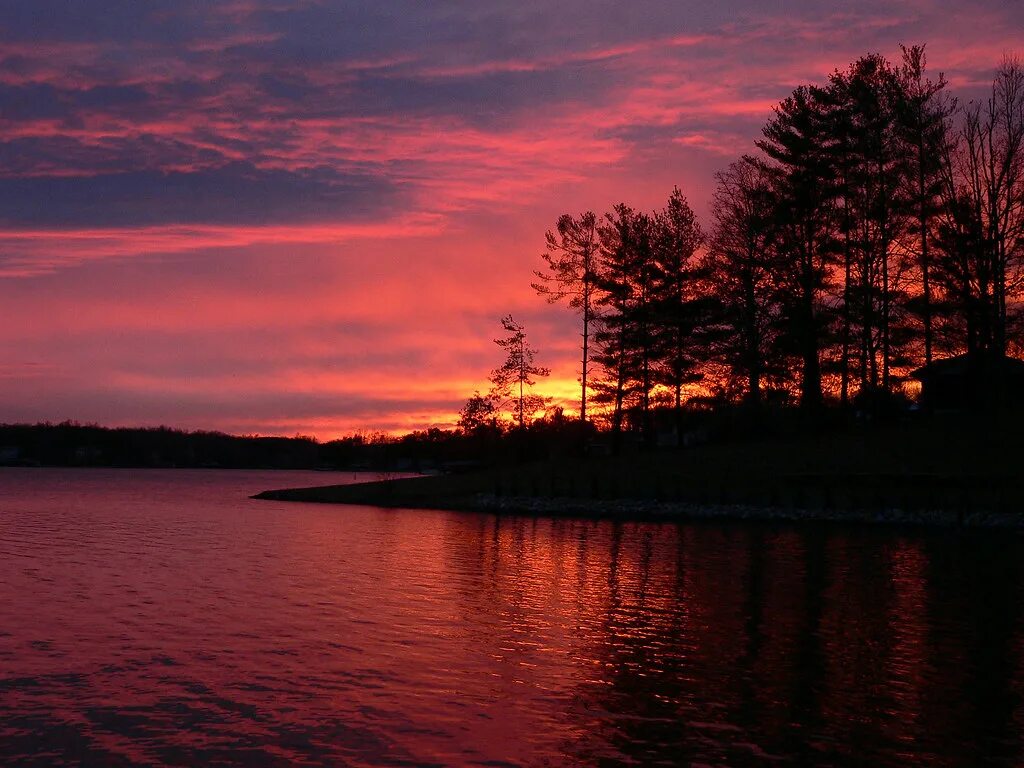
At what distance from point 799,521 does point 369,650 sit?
35609mm

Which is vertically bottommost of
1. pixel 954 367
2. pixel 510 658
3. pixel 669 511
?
pixel 510 658

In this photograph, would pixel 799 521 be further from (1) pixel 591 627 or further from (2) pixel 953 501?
(1) pixel 591 627

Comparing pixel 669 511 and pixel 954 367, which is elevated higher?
pixel 954 367

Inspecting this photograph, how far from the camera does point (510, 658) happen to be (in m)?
18.0

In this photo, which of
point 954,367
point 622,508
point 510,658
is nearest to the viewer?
point 510,658

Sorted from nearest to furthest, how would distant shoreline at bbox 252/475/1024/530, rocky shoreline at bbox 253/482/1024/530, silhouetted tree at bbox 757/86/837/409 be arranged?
1. rocky shoreline at bbox 253/482/1024/530
2. distant shoreline at bbox 252/475/1024/530
3. silhouetted tree at bbox 757/86/837/409

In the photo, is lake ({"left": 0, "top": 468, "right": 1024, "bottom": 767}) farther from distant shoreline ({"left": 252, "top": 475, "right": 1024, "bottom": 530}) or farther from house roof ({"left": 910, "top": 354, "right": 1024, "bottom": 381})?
house roof ({"left": 910, "top": 354, "right": 1024, "bottom": 381})

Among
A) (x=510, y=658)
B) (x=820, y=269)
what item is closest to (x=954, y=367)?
(x=820, y=269)

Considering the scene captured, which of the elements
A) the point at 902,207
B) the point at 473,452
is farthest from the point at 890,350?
the point at 473,452

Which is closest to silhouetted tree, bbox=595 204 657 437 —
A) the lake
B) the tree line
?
the tree line

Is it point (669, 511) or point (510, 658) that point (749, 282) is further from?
point (510, 658)

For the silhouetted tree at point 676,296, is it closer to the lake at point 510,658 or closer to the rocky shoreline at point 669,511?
the rocky shoreline at point 669,511

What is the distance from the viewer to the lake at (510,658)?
12883 mm

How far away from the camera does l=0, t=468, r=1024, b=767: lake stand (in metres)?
12.9
